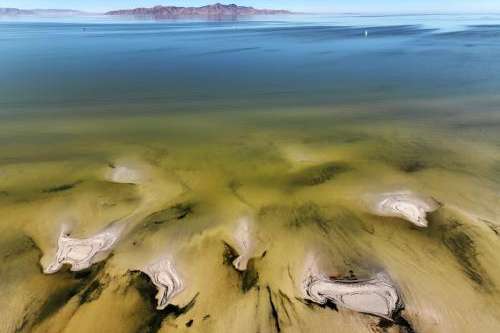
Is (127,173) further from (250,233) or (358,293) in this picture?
(358,293)

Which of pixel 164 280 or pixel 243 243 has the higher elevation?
pixel 243 243

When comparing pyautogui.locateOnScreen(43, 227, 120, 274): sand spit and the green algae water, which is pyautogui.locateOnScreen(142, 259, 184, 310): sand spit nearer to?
the green algae water

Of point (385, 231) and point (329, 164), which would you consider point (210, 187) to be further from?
point (385, 231)

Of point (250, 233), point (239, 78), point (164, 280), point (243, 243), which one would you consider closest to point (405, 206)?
point (250, 233)

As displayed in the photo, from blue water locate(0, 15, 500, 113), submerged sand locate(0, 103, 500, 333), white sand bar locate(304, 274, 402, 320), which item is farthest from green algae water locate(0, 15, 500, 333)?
blue water locate(0, 15, 500, 113)

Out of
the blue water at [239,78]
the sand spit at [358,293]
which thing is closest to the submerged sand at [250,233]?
the sand spit at [358,293]

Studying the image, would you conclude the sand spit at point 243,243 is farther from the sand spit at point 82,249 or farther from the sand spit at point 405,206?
the sand spit at point 405,206

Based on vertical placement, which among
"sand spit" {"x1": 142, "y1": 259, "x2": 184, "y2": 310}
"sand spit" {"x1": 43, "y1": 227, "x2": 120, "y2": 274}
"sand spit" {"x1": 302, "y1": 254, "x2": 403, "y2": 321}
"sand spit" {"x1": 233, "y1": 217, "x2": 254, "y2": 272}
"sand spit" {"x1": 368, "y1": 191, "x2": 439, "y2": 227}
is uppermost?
"sand spit" {"x1": 368, "y1": 191, "x2": 439, "y2": 227}
